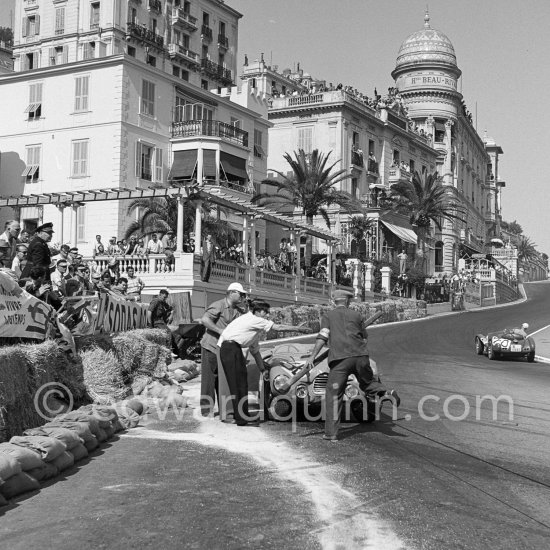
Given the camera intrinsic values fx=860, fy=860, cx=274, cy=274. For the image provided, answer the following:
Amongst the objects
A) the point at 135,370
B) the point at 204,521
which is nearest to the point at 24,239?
the point at 135,370

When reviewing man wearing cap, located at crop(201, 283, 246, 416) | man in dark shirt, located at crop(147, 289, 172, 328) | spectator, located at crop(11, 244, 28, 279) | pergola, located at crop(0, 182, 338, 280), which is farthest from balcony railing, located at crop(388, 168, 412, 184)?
man wearing cap, located at crop(201, 283, 246, 416)

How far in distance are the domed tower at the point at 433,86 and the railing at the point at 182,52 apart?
31.2 metres

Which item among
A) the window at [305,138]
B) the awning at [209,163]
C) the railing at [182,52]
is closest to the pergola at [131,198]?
the awning at [209,163]

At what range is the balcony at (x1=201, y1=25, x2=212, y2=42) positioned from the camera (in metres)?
64.1

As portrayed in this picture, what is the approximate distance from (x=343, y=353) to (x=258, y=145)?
4308cm

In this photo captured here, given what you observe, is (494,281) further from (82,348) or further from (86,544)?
(86,544)

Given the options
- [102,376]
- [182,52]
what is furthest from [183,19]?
[102,376]

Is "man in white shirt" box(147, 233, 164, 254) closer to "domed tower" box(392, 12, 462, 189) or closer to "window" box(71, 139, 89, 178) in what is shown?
"window" box(71, 139, 89, 178)

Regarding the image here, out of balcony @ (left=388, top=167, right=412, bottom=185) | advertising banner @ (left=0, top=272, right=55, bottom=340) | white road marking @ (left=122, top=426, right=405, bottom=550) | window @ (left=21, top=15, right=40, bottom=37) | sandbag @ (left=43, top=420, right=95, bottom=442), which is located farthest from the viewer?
balcony @ (left=388, top=167, right=412, bottom=185)

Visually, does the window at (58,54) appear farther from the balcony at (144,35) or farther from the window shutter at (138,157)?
the window shutter at (138,157)

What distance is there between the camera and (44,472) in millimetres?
7723

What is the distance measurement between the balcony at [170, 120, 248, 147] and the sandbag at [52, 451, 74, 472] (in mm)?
37864

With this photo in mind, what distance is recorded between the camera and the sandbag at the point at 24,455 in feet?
24.2

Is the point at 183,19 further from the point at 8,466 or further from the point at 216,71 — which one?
the point at 8,466
